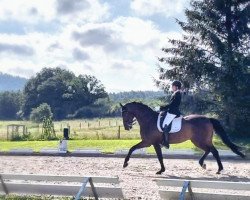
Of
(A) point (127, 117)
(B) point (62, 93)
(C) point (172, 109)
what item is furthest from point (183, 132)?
(B) point (62, 93)

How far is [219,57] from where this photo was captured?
26.9 meters

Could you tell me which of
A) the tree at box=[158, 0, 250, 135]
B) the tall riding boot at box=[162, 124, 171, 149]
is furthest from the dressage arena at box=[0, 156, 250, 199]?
the tree at box=[158, 0, 250, 135]

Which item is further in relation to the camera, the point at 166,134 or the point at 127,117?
the point at 127,117

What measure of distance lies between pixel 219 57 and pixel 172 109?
1417cm

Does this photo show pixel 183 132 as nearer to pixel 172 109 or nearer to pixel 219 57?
pixel 172 109

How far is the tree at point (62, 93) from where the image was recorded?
102250mm

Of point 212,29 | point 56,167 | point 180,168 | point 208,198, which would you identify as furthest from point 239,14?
point 208,198

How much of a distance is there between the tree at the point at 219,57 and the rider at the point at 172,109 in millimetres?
12154

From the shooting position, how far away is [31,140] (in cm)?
3159

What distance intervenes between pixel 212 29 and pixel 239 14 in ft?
6.40

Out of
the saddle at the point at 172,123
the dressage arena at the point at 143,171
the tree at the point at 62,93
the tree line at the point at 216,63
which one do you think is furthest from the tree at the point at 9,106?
the saddle at the point at 172,123

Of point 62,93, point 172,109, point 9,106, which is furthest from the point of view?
point 9,106

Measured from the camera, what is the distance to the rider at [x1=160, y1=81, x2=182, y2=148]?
1360 centimetres

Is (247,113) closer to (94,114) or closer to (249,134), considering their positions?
(249,134)
